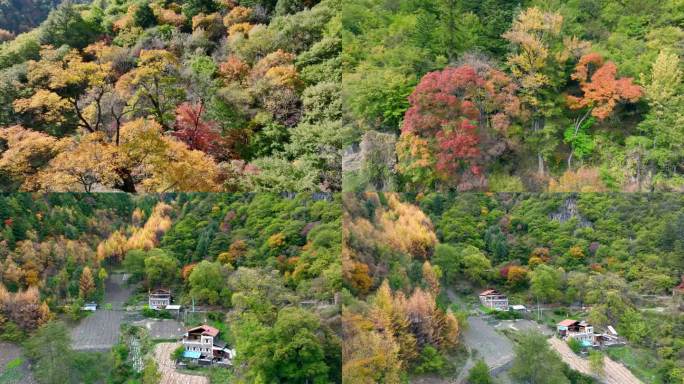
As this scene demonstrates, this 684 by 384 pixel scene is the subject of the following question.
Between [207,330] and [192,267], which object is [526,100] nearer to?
[192,267]

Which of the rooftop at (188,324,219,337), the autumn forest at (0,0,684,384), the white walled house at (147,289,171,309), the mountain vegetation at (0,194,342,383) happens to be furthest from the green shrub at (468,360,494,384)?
the white walled house at (147,289,171,309)

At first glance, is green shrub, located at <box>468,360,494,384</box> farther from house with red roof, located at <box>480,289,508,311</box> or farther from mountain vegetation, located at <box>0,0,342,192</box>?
mountain vegetation, located at <box>0,0,342,192</box>

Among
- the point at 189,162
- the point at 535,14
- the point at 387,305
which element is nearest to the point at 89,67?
the point at 189,162

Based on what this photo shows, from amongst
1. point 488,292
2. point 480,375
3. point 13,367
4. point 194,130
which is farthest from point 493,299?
point 13,367

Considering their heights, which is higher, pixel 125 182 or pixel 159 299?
pixel 125 182

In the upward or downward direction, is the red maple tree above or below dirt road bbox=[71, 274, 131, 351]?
above

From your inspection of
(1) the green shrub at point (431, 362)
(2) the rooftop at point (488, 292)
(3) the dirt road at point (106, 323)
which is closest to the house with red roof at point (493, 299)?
(2) the rooftop at point (488, 292)

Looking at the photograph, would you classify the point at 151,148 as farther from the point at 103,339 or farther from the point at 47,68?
the point at 103,339
